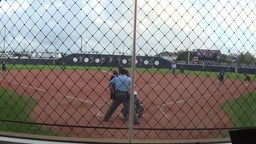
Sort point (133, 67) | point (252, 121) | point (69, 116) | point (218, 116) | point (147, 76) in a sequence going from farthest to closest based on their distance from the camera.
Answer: point (218, 116)
point (69, 116)
point (252, 121)
point (147, 76)
point (133, 67)

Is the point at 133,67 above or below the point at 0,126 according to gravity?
above

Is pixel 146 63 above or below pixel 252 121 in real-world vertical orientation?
above

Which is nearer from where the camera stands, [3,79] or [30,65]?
[30,65]

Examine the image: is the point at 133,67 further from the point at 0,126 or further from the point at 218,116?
the point at 218,116

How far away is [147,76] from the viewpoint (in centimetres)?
253

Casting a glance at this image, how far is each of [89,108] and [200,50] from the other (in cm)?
175

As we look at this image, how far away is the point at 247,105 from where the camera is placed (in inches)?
104

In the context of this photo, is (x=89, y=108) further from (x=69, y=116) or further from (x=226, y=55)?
(x=226, y=55)

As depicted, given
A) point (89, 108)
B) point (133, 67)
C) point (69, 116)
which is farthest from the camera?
point (89, 108)

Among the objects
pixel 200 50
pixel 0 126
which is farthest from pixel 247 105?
pixel 0 126

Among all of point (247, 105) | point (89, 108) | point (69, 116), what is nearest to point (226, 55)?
point (247, 105)

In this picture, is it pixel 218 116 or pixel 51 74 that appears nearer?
pixel 51 74

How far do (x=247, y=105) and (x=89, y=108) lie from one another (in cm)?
159

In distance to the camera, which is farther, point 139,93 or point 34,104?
point 139,93
